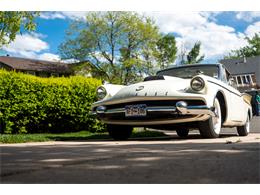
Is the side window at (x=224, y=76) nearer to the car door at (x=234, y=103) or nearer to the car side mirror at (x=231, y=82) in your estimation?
the car door at (x=234, y=103)

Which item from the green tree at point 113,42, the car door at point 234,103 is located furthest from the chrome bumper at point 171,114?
the green tree at point 113,42

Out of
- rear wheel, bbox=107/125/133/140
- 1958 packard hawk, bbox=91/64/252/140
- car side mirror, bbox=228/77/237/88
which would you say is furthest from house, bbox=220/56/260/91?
rear wheel, bbox=107/125/133/140

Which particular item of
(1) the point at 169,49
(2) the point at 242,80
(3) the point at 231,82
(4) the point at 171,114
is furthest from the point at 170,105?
(1) the point at 169,49

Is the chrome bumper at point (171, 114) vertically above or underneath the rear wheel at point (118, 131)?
above

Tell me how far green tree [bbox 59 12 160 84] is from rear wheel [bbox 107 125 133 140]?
23.9 m

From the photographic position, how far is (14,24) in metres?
13.0

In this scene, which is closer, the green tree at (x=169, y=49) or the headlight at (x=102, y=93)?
the headlight at (x=102, y=93)

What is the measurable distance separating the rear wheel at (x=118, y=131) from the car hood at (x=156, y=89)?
2.31 feet

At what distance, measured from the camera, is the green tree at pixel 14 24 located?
12.6m

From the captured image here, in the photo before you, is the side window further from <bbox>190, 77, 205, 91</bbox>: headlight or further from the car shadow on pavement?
the car shadow on pavement

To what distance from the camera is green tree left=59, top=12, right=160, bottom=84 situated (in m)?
29.9

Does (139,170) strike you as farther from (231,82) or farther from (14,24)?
(14,24)

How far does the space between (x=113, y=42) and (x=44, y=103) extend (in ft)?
67.2
